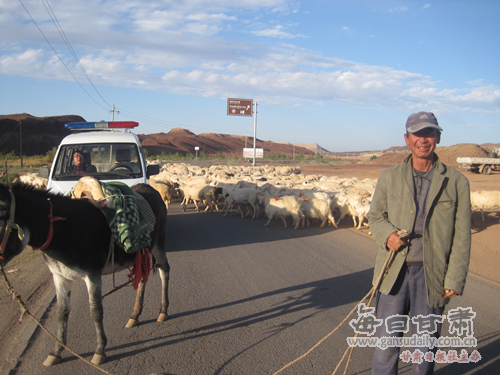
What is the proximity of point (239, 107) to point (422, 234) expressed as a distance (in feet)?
120

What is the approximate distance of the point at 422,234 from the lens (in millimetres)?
2771

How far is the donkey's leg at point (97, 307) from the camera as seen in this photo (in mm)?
3570

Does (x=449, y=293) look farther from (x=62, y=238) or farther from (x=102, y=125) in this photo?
(x=102, y=125)

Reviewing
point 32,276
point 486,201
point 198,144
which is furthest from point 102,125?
point 198,144

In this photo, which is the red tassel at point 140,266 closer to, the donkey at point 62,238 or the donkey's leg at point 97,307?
the donkey at point 62,238

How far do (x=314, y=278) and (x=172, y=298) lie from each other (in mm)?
2484

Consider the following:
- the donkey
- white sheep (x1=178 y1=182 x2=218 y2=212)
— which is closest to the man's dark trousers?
the donkey

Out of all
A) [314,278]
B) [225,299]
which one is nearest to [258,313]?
[225,299]

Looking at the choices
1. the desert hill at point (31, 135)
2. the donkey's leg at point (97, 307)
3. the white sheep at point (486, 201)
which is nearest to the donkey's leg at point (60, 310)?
the donkey's leg at point (97, 307)

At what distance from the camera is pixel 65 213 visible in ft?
11.0

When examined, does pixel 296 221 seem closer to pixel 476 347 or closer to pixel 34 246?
pixel 476 347

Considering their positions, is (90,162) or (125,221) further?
(90,162)

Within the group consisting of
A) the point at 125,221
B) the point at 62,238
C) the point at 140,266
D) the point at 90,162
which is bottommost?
the point at 140,266

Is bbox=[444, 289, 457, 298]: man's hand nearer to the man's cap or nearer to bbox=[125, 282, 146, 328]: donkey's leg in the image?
the man's cap
